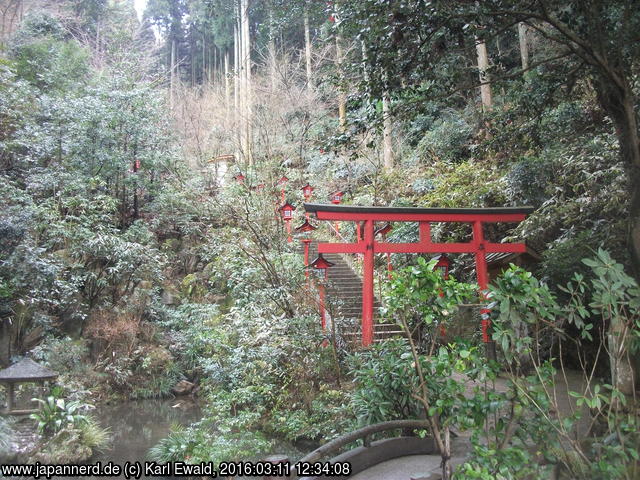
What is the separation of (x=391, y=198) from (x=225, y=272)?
17.1 feet

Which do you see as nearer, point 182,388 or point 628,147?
point 628,147

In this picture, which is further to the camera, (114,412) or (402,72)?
(114,412)

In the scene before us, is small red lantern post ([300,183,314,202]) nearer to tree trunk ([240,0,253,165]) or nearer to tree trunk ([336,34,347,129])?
tree trunk ([240,0,253,165])

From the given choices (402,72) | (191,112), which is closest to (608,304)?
(402,72)

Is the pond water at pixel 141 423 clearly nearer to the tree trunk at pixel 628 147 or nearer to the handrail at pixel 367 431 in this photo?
the handrail at pixel 367 431

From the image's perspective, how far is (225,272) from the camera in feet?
37.9

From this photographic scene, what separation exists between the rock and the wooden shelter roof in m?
4.19

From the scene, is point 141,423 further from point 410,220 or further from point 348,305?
point 410,220

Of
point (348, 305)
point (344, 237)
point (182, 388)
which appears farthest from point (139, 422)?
point (344, 237)

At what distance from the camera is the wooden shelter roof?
6.26 m

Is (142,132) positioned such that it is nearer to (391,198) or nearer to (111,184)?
(111,184)

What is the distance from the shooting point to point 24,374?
6.34m

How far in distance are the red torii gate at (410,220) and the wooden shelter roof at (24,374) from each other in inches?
179

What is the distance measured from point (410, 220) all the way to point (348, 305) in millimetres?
2803
